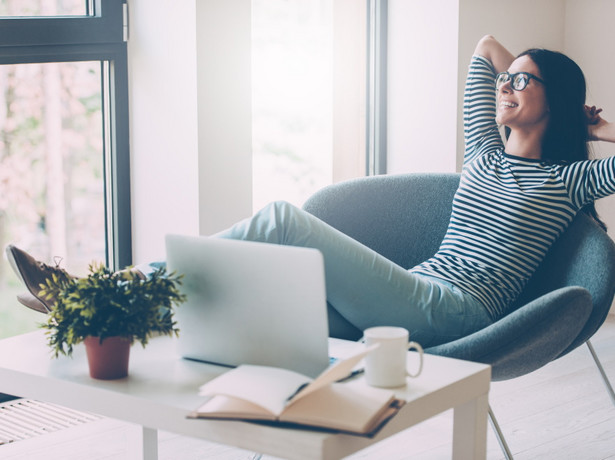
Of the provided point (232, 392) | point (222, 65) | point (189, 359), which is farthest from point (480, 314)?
point (222, 65)

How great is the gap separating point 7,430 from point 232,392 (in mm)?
1416

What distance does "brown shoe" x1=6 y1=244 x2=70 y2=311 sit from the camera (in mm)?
1654

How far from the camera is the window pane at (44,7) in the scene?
249cm

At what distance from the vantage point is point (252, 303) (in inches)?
52.1

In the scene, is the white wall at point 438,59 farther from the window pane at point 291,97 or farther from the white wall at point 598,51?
the window pane at point 291,97

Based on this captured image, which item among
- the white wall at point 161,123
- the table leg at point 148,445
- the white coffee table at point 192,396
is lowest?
the table leg at point 148,445

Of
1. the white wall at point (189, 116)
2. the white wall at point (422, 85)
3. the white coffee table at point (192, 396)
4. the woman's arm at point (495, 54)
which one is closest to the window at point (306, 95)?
the white wall at point (422, 85)

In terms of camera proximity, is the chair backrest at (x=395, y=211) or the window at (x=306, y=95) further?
the window at (x=306, y=95)

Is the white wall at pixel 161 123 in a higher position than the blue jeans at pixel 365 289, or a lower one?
higher

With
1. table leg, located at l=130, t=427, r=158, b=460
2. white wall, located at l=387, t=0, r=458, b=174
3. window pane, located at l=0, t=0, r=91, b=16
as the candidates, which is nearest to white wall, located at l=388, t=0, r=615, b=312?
white wall, located at l=387, t=0, r=458, b=174

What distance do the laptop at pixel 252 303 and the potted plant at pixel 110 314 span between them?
0.04 meters

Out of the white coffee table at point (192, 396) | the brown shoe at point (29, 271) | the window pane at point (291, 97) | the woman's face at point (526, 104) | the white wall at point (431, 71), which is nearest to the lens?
the white coffee table at point (192, 396)

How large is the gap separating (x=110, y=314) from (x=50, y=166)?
1433 mm

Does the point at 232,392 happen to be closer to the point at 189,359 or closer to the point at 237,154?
the point at 189,359
